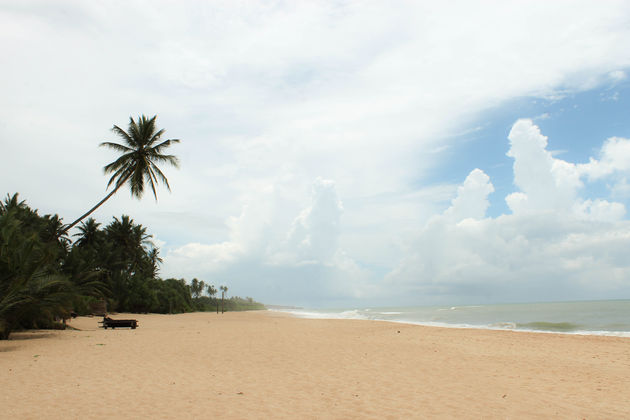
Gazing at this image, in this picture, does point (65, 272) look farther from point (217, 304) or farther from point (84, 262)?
point (217, 304)

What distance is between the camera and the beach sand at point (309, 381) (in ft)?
20.9

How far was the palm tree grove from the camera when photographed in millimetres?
14391

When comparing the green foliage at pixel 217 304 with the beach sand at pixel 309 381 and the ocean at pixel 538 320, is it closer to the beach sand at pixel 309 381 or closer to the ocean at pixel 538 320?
the ocean at pixel 538 320

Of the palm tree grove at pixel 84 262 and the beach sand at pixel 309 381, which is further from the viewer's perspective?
the palm tree grove at pixel 84 262

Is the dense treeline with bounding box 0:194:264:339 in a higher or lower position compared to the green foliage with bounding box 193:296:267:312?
higher

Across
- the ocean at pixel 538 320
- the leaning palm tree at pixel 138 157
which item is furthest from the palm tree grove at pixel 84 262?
the ocean at pixel 538 320

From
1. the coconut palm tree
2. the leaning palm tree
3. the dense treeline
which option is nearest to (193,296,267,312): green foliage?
the dense treeline

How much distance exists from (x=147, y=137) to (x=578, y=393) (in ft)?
91.4

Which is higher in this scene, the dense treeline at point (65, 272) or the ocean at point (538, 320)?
the dense treeline at point (65, 272)

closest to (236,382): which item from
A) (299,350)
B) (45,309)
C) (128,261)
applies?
(299,350)

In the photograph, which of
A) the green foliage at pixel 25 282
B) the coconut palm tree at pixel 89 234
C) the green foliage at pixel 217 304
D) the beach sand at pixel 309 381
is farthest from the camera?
the green foliage at pixel 217 304

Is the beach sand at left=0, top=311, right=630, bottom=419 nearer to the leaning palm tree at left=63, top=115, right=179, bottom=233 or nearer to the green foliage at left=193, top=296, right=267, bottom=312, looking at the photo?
the leaning palm tree at left=63, top=115, right=179, bottom=233

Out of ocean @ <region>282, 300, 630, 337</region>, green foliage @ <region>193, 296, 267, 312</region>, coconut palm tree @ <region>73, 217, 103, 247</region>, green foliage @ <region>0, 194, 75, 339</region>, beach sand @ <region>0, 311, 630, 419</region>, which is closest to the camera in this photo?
beach sand @ <region>0, 311, 630, 419</region>

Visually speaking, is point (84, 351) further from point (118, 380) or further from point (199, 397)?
point (199, 397)
